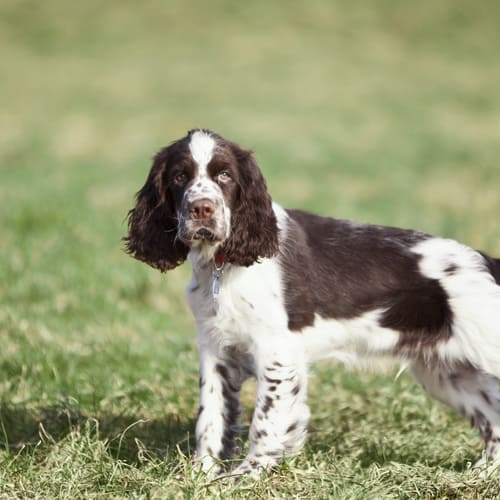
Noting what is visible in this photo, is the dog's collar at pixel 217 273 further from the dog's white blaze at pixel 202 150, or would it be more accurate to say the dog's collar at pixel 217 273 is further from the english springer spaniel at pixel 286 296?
the dog's white blaze at pixel 202 150

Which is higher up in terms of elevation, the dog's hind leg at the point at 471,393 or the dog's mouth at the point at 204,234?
the dog's mouth at the point at 204,234

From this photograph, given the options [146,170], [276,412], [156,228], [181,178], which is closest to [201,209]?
[181,178]

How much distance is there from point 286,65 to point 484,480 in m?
23.0

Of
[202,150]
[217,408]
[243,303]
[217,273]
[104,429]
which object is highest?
[202,150]

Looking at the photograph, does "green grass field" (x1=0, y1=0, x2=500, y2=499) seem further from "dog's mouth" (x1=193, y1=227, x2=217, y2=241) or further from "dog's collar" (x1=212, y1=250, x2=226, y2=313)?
"dog's mouth" (x1=193, y1=227, x2=217, y2=241)

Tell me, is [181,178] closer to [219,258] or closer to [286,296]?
[219,258]

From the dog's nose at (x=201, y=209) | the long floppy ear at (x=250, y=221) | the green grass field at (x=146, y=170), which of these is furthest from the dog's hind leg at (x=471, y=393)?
the dog's nose at (x=201, y=209)

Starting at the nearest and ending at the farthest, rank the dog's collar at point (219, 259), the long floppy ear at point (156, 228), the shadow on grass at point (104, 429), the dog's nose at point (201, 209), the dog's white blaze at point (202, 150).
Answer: the dog's nose at point (201, 209)
the dog's white blaze at point (202, 150)
the dog's collar at point (219, 259)
the long floppy ear at point (156, 228)
the shadow on grass at point (104, 429)

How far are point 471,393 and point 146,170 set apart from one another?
9796mm

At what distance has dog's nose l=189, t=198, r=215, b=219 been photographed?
3.70 metres

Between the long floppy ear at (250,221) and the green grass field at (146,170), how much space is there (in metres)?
0.92

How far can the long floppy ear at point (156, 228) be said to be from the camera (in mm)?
4082

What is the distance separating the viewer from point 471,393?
4453mm

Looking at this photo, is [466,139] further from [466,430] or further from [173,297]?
[466,430]
